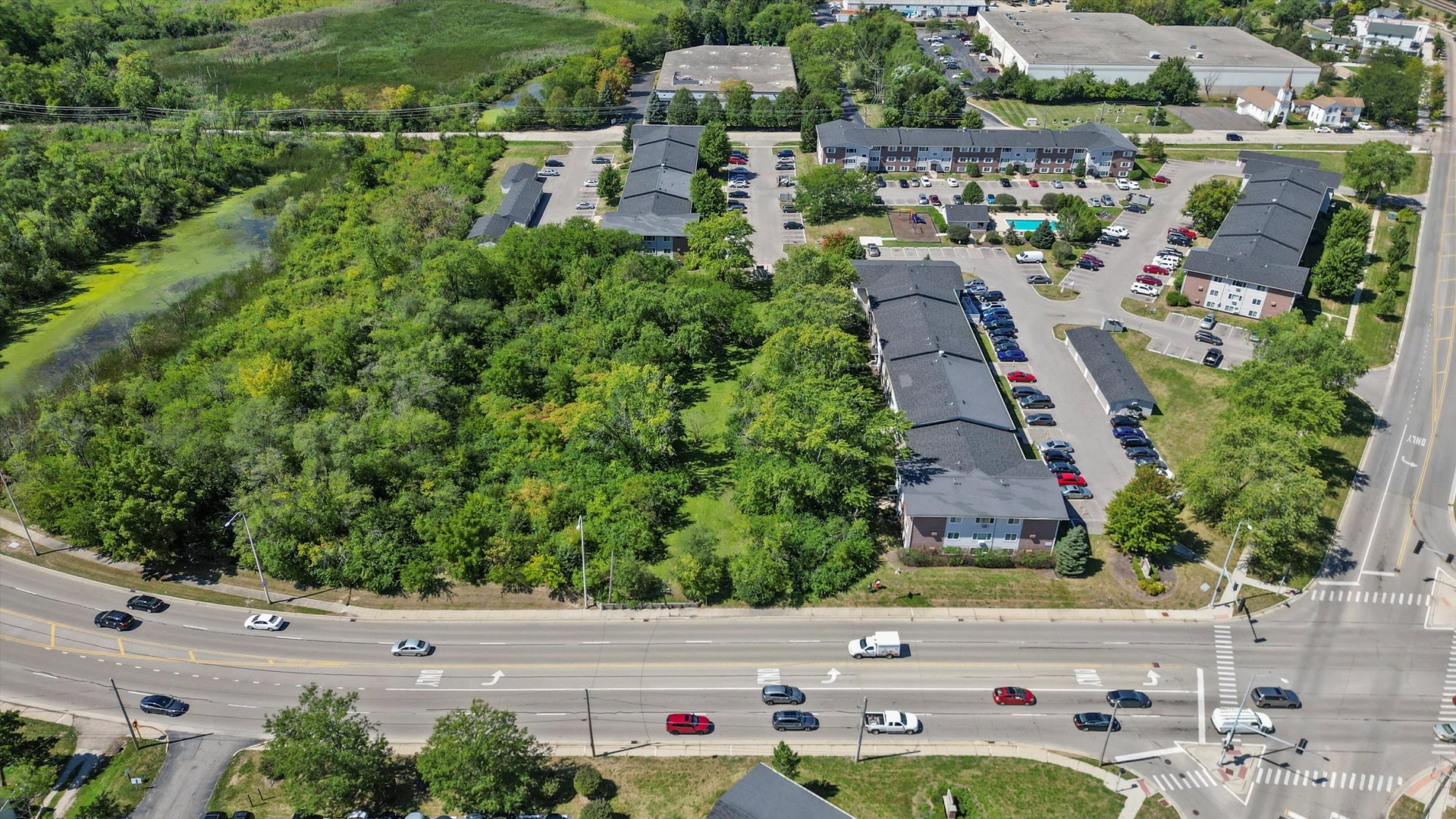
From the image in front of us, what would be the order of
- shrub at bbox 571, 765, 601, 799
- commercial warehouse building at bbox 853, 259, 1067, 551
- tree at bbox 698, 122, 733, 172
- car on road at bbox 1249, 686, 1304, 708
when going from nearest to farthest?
shrub at bbox 571, 765, 601, 799
car on road at bbox 1249, 686, 1304, 708
commercial warehouse building at bbox 853, 259, 1067, 551
tree at bbox 698, 122, 733, 172

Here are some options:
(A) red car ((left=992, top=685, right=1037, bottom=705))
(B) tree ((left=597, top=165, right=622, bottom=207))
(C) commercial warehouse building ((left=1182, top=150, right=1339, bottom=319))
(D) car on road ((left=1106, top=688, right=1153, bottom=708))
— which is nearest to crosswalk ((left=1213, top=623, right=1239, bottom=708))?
(D) car on road ((left=1106, top=688, right=1153, bottom=708))

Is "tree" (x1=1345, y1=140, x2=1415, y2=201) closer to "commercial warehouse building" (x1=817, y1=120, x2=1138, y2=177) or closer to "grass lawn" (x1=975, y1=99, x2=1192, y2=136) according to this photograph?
"commercial warehouse building" (x1=817, y1=120, x2=1138, y2=177)

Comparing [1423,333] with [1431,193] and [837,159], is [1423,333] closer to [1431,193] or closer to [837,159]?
[1431,193]

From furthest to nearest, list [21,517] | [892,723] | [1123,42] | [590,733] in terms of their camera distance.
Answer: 1. [1123,42]
2. [21,517]
3. [892,723]
4. [590,733]

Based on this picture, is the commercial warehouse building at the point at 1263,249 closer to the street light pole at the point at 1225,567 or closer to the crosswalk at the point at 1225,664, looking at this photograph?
the street light pole at the point at 1225,567

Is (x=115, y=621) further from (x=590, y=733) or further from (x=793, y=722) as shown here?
(x=793, y=722)

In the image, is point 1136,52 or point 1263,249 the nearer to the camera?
point 1263,249

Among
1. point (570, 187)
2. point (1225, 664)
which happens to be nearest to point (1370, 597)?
point (1225, 664)
